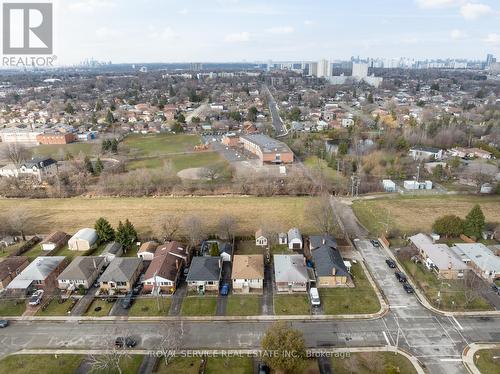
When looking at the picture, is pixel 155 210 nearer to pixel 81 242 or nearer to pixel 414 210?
pixel 81 242

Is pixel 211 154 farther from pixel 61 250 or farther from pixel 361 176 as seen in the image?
pixel 61 250

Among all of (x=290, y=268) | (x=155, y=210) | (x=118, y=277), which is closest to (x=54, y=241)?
(x=118, y=277)

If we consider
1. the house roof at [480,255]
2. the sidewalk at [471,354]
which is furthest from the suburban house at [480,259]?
the sidewalk at [471,354]

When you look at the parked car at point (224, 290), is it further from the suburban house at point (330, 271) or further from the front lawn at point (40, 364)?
the front lawn at point (40, 364)

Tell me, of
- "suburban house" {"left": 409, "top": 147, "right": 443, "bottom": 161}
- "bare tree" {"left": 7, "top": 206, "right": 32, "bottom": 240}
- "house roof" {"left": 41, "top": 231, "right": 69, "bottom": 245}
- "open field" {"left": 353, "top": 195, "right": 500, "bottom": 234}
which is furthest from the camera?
"suburban house" {"left": 409, "top": 147, "right": 443, "bottom": 161}

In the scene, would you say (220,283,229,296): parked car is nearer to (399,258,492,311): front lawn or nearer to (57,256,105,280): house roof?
(57,256,105,280): house roof

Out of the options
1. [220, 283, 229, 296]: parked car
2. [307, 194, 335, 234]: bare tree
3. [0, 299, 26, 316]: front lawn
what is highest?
[307, 194, 335, 234]: bare tree

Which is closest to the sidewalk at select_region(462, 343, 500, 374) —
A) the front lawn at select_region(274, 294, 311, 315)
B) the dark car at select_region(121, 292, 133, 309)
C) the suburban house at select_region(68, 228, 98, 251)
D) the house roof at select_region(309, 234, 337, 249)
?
the front lawn at select_region(274, 294, 311, 315)
